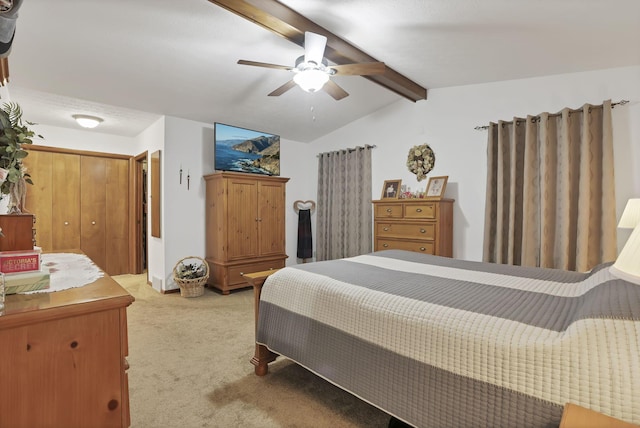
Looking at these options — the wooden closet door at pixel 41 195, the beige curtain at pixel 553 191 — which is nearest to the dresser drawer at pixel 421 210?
the beige curtain at pixel 553 191

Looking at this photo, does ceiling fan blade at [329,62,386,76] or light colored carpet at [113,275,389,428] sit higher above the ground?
ceiling fan blade at [329,62,386,76]

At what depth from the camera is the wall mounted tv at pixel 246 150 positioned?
4238mm

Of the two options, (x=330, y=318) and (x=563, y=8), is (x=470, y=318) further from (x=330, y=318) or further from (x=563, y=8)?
(x=563, y=8)

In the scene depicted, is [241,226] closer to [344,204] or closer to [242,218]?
[242,218]

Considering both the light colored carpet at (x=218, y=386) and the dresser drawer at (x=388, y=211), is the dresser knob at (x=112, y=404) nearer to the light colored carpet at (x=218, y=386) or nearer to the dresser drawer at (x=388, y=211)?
the light colored carpet at (x=218, y=386)

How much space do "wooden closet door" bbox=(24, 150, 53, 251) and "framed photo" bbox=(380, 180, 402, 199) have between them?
15.4ft

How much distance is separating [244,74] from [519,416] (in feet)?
11.1

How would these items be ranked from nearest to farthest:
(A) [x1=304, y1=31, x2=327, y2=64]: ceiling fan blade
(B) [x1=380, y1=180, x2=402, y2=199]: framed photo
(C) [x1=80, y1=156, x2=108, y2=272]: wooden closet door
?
(A) [x1=304, y1=31, x2=327, y2=64]: ceiling fan blade → (B) [x1=380, y1=180, x2=402, y2=199]: framed photo → (C) [x1=80, y1=156, x2=108, y2=272]: wooden closet door

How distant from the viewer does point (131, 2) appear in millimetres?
2133

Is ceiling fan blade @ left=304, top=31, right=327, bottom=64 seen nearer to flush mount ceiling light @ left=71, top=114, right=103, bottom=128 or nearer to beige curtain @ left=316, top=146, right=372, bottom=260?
beige curtain @ left=316, top=146, right=372, bottom=260

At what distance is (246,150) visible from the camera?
14.8 ft

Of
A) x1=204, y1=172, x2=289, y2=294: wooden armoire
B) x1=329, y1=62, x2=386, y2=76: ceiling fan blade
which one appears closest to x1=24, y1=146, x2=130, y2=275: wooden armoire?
x1=204, y1=172, x2=289, y2=294: wooden armoire

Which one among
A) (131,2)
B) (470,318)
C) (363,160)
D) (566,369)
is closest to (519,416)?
(566,369)

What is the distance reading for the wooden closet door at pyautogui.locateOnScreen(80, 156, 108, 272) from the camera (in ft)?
15.5
